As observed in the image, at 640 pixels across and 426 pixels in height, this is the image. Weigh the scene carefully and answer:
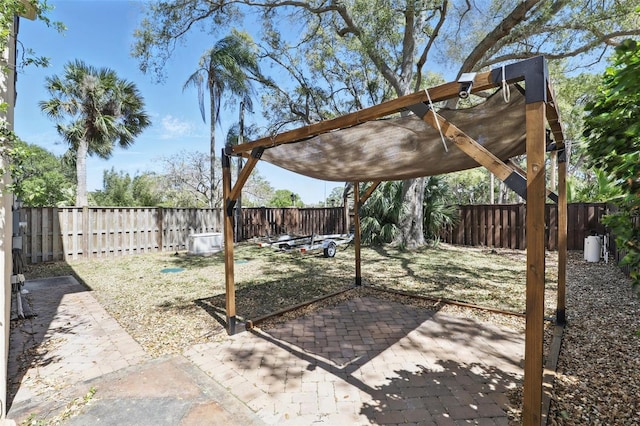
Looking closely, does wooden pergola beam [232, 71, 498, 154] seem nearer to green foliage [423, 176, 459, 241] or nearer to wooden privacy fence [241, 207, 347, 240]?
green foliage [423, 176, 459, 241]

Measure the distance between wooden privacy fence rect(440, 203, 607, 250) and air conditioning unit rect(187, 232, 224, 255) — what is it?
25.2ft

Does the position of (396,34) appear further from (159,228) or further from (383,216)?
(159,228)

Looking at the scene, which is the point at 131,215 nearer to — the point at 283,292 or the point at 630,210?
the point at 283,292

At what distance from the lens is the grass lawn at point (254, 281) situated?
3.71 meters

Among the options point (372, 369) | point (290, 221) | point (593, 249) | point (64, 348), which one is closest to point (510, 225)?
point (593, 249)

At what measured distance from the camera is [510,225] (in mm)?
9453

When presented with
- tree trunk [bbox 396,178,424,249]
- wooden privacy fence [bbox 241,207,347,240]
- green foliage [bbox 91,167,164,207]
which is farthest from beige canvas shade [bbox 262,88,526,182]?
green foliage [bbox 91,167,164,207]

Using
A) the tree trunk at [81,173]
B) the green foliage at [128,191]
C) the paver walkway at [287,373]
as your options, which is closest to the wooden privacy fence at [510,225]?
the paver walkway at [287,373]

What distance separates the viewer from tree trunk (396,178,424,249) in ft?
31.4

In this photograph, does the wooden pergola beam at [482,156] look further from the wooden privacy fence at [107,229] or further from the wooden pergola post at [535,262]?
the wooden privacy fence at [107,229]

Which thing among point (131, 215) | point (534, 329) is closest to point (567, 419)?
point (534, 329)

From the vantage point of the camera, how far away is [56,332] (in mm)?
3340

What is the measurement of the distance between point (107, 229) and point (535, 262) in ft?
31.9

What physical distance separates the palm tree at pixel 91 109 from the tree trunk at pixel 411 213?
962 centimetres
